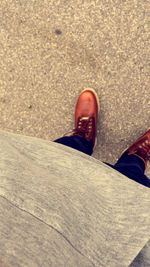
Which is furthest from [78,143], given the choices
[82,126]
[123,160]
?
[123,160]

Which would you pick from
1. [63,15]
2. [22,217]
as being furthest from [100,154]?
[22,217]

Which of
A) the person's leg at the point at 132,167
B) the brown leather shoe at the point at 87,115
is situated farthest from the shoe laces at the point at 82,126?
the person's leg at the point at 132,167

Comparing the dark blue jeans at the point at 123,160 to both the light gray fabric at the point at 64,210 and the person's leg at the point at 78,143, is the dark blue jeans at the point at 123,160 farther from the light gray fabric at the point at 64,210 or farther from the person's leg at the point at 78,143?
the light gray fabric at the point at 64,210

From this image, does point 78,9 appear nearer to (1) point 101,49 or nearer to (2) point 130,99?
(1) point 101,49

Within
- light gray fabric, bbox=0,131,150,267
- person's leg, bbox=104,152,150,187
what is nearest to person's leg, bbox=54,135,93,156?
person's leg, bbox=104,152,150,187

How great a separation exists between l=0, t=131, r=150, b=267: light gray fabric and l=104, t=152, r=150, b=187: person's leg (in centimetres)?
26

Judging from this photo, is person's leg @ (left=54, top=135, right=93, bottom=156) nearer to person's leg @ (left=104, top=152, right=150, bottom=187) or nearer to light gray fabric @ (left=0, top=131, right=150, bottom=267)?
person's leg @ (left=104, top=152, right=150, bottom=187)

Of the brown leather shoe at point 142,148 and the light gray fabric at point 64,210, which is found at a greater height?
the light gray fabric at point 64,210

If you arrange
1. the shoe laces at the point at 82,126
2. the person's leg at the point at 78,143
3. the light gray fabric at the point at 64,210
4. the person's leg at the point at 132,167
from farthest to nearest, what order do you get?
the shoe laces at the point at 82,126 → the person's leg at the point at 78,143 → the person's leg at the point at 132,167 → the light gray fabric at the point at 64,210

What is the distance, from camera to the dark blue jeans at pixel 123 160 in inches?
67.5

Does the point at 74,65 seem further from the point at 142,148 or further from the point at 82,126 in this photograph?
the point at 142,148

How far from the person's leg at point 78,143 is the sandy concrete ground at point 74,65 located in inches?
3.0

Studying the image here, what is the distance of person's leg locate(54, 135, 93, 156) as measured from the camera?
1.83 metres

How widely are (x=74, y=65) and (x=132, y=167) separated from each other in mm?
Result: 553
